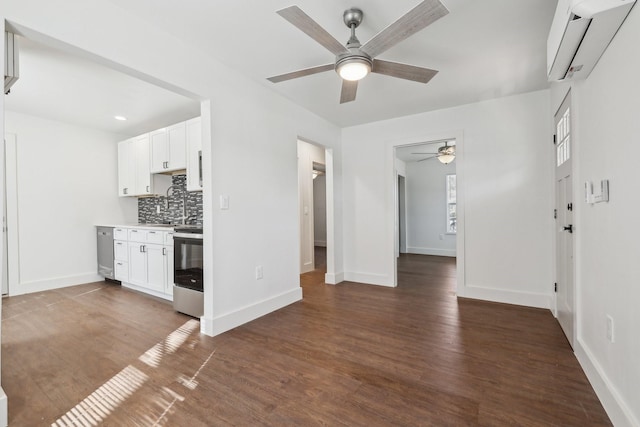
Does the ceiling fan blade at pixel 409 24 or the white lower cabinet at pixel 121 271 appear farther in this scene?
the white lower cabinet at pixel 121 271

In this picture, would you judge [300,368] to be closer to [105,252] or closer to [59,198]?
[105,252]

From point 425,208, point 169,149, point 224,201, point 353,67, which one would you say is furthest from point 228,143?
point 425,208

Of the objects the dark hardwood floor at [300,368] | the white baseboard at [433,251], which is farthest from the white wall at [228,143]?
the white baseboard at [433,251]

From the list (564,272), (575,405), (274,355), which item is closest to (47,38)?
(274,355)

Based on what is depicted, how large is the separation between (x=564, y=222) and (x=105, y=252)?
5.81 m

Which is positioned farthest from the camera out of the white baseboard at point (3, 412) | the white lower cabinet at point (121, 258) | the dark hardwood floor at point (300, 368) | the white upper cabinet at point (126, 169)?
the white upper cabinet at point (126, 169)

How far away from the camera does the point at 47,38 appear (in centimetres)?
170

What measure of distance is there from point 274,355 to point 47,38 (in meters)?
2.49

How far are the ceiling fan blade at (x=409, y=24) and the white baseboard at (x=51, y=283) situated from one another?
5.13 m

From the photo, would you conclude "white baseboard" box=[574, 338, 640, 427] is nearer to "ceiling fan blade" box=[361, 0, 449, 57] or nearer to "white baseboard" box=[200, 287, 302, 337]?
"ceiling fan blade" box=[361, 0, 449, 57]

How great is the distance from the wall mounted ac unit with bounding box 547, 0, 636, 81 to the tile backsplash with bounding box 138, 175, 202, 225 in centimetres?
407

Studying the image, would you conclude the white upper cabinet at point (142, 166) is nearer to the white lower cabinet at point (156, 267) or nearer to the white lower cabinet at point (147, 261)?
the white lower cabinet at point (147, 261)

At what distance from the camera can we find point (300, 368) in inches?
82.4

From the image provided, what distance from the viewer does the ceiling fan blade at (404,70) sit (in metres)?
2.13
